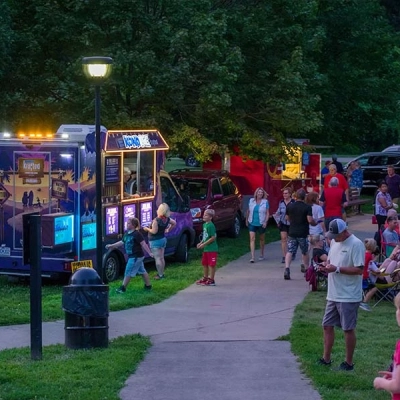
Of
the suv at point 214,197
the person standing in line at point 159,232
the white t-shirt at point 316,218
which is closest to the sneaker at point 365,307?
the white t-shirt at point 316,218

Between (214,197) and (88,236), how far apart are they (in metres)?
6.79

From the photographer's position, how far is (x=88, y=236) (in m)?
16.2

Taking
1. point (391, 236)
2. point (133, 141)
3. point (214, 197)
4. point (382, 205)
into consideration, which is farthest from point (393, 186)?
point (133, 141)

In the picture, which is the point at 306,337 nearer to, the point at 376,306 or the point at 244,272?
the point at 376,306

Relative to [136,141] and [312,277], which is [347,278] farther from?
[136,141]

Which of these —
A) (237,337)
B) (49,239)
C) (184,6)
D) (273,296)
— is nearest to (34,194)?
(49,239)

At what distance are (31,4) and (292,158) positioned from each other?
7665mm

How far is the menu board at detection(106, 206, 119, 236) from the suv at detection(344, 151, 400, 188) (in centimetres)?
2129

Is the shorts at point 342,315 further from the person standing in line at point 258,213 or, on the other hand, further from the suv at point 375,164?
the suv at point 375,164

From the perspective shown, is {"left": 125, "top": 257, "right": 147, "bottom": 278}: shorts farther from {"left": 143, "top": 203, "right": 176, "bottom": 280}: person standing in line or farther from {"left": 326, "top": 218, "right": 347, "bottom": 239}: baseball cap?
{"left": 326, "top": 218, "right": 347, "bottom": 239}: baseball cap

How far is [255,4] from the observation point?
2491 cm

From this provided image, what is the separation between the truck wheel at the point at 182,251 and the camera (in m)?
19.7

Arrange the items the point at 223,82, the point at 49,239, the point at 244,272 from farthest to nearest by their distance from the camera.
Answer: the point at 223,82
the point at 244,272
the point at 49,239

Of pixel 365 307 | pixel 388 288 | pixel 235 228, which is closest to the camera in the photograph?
pixel 365 307
